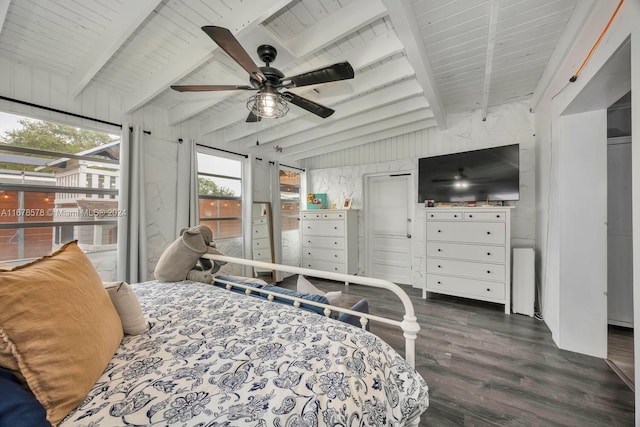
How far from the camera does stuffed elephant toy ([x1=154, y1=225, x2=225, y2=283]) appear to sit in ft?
6.54

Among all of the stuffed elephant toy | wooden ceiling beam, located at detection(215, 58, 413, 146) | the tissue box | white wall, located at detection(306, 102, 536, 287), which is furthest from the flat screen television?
the stuffed elephant toy

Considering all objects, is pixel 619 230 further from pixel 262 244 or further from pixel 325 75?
pixel 262 244

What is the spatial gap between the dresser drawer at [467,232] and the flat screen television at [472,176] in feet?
1.23

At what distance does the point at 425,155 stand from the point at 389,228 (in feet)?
4.50

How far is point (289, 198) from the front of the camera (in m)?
4.98

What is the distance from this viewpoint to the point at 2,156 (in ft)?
6.63

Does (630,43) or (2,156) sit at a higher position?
(630,43)

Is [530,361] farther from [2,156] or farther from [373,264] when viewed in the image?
[2,156]

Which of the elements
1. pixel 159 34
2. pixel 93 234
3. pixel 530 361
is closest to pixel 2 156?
pixel 93 234

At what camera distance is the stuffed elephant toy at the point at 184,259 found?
1.99 metres

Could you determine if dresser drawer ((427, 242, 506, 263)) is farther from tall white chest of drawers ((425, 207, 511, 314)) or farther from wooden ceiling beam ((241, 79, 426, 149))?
wooden ceiling beam ((241, 79, 426, 149))

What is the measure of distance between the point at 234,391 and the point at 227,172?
138 inches

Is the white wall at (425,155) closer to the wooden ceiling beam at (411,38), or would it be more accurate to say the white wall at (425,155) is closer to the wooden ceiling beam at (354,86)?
the wooden ceiling beam at (411,38)

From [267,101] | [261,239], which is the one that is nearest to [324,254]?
[261,239]
